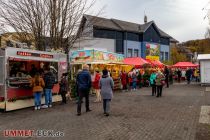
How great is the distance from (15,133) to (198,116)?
6.20 m

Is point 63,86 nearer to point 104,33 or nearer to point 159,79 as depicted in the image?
point 159,79

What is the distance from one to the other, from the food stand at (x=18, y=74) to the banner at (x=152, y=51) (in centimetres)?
3877

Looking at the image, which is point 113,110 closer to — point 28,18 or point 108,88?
point 108,88

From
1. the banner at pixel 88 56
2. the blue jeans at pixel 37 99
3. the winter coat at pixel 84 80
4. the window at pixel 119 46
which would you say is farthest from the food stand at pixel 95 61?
the window at pixel 119 46

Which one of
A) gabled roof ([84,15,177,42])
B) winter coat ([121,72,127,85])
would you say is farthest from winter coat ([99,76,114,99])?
gabled roof ([84,15,177,42])

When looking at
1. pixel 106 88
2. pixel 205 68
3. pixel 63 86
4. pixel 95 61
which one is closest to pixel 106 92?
A: pixel 106 88

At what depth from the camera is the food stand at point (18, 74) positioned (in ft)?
42.9

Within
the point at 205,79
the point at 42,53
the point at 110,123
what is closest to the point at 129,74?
the point at 205,79

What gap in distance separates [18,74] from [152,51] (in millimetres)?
43096

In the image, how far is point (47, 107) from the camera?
14094mm

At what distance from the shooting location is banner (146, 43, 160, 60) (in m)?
53.8

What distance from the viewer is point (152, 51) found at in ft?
182

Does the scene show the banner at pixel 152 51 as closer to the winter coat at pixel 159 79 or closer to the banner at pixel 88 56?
the banner at pixel 88 56

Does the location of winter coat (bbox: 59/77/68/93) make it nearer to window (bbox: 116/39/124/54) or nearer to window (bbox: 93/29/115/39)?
window (bbox: 93/29/115/39)
